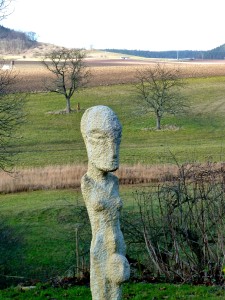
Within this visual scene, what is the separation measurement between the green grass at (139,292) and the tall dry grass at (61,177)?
38.4ft

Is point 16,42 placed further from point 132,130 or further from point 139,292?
point 139,292

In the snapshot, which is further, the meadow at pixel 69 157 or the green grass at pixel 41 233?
the meadow at pixel 69 157

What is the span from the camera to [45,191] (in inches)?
966

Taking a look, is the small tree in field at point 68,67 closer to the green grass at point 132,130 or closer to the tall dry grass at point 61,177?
the green grass at point 132,130

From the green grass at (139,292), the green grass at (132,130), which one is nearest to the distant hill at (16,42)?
the green grass at (132,130)

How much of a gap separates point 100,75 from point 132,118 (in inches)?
1056

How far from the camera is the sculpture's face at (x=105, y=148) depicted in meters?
5.88

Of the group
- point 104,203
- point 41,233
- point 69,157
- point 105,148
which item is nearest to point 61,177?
point 41,233

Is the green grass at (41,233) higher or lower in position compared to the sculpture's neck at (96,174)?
lower

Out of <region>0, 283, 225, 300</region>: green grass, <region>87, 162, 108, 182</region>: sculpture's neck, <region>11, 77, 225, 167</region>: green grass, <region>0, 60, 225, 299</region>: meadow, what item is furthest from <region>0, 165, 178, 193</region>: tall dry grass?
<region>87, 162, 108, 182</region>: sculpture's neck

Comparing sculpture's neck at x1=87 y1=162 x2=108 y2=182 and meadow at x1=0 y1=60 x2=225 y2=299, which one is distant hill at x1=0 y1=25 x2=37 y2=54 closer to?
meadow at x1=0 y1=60 x2=225 y2=299

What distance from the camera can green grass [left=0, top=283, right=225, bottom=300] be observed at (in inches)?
433

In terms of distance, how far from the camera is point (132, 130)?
48.3 metres

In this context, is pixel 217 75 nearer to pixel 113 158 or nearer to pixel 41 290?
pixel 41 290
